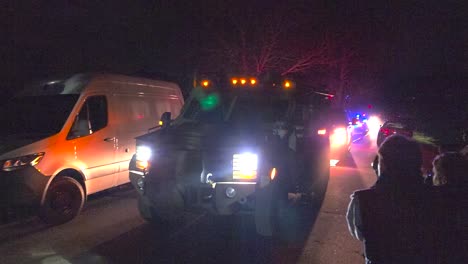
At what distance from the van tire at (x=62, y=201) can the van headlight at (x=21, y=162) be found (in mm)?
530

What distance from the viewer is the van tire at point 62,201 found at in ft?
21.4

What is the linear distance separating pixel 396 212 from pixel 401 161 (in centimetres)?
30

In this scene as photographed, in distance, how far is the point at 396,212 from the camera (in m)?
2.17

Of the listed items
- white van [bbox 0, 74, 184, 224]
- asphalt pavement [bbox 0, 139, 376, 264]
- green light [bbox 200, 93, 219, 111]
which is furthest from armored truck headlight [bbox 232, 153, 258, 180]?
white van [bbox 0, 74, 184, 224]

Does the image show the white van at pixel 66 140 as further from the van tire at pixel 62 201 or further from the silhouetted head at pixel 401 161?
the silhouetted head at pixel 401 161

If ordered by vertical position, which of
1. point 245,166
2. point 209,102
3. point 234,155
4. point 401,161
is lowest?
point 245,166

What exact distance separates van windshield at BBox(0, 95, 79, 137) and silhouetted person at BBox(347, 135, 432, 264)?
5.67m

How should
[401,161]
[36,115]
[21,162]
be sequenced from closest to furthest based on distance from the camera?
1. [401,161]
2. [21,162]
3. [36,115]

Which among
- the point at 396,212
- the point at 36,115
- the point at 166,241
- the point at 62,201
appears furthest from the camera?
the point at 36,115

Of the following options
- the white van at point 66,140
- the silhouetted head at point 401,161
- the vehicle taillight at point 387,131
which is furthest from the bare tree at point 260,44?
the silhouetted head at point 401,161

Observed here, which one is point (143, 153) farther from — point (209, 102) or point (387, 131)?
point (387, 131)

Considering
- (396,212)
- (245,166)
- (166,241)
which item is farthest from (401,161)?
(166,241)

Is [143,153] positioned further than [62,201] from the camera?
No

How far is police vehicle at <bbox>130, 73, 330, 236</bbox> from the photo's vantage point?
17.5 ft
